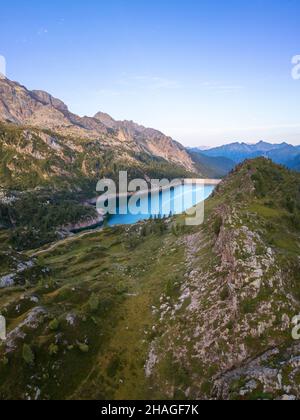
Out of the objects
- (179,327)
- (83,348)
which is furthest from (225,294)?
(83,348)

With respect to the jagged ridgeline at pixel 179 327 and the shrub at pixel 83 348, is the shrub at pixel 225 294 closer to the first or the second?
the jagged ridgeline at pixel 179 327

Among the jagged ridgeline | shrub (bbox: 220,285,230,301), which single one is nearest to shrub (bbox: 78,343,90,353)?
the jagged ridgeline

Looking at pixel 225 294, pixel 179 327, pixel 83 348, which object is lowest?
pixel 83 348

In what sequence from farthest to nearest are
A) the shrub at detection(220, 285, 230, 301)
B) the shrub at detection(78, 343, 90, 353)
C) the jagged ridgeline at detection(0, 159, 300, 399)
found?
the shrub at detection(220, 285, 230, 301), the shrub at detection(78, 343, 90, 353), the jagged ridgeline at detection(0, 159, 300, 399)

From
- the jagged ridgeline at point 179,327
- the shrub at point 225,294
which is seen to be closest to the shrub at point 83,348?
the jagged ridgeline at point 179,327

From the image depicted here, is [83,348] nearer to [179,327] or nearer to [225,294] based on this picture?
[179,327]

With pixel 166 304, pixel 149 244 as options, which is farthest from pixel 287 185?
pixel 166 304

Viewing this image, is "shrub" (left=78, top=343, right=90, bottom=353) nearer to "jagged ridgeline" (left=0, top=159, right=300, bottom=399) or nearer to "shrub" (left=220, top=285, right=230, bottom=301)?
"jagged ridgeline" (left=0, top=159, right=300, bottom=399)

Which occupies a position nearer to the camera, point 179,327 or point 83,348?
point 83,348

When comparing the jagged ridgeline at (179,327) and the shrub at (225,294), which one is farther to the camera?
the shrub at (225,294)
